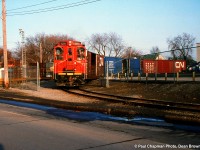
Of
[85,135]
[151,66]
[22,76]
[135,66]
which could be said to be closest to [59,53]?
[135,66]

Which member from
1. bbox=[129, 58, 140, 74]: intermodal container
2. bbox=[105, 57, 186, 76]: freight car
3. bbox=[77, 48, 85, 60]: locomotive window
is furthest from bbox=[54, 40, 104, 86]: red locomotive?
bbox=[129, 58, 140, 74]: intermodal container

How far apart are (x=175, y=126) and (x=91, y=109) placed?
5293 millimetres

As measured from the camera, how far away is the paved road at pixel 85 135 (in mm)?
7738

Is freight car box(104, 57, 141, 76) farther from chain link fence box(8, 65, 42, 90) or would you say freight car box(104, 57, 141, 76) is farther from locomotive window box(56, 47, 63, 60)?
chain link fence box(8, 65, 42, 90)

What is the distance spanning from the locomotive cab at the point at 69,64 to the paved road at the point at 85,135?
16.0 meters

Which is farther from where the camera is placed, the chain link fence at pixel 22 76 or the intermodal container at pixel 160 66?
the chain link fence at pixel 22 76

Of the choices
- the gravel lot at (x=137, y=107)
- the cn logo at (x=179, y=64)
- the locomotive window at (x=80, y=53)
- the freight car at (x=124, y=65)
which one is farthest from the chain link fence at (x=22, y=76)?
the cn logo at (x=179, y=64)

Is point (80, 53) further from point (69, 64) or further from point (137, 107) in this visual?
Answer: point (137, 107)

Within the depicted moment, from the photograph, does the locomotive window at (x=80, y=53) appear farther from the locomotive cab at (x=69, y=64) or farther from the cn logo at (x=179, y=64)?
the cn logo at (x=179, y=64)

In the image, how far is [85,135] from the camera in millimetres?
9070

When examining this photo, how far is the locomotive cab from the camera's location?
2822 centimetres

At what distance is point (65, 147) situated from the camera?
299 inches

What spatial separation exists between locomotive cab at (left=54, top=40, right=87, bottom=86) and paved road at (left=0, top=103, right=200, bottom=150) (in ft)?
52.6

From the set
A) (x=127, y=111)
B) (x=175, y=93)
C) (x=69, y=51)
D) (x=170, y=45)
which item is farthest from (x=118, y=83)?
(x=170, y=45)
